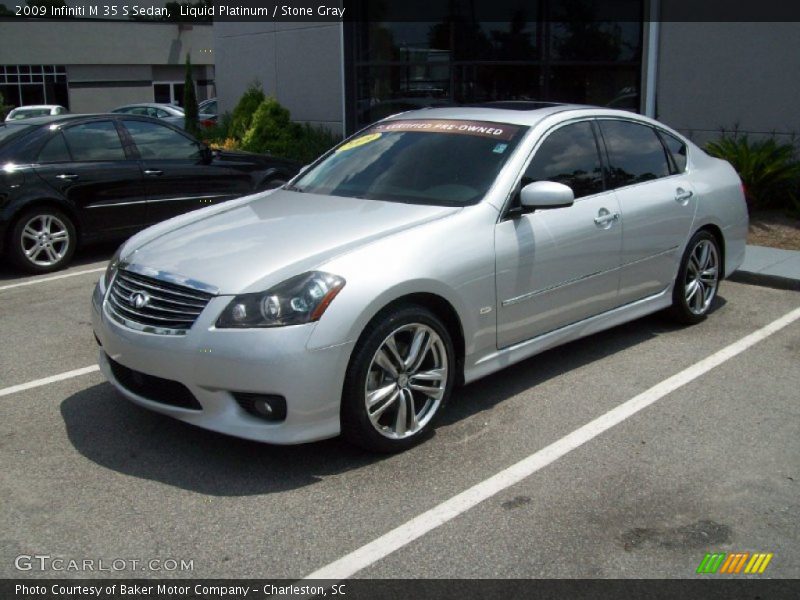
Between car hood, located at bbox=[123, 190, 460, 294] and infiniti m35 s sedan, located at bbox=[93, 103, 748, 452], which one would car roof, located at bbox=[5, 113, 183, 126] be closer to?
infiniti m35 s sedan, located at bbox=[93, 103, 748, 452]

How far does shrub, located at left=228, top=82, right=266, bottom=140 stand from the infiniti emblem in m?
12.9

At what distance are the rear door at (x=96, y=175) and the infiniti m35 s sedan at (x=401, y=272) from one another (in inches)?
148

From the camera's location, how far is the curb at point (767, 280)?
7910 mm

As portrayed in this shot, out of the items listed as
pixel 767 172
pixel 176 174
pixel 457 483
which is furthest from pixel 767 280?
pixel 176 174

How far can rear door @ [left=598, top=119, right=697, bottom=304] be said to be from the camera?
5852 mm

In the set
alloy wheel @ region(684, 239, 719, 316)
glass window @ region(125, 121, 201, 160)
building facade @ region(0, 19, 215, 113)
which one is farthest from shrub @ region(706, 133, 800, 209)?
building facade @ region(0, 19, 215, 113)

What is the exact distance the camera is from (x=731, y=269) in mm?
7000

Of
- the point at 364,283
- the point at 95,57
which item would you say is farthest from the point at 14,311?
the point at 95,57

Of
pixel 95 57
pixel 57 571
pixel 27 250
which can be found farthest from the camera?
pixel 95 57

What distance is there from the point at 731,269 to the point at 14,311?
18.8 ft

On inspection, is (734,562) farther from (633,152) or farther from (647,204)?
(633,152)

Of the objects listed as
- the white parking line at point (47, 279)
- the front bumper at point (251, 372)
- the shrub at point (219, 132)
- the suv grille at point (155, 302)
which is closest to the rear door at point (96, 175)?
the white parking line at point (47, 279)

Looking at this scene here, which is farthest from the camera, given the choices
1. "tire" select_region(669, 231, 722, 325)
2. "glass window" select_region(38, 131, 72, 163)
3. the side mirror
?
"glass window" select_region(38, 131, 72, 163)

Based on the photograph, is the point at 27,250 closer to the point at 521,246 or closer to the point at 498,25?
the point at 521,246
